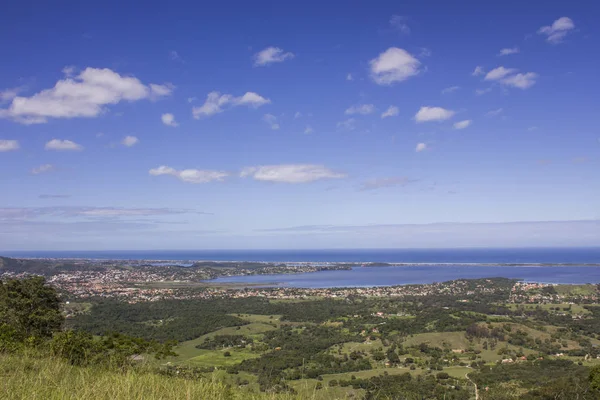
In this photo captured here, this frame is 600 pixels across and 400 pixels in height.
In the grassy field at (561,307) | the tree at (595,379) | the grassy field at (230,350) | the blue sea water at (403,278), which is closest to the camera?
the tree at (595,379)

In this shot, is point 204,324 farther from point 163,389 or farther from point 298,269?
point 298,269

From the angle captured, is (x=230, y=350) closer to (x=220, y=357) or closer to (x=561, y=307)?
(x=220, y=357)

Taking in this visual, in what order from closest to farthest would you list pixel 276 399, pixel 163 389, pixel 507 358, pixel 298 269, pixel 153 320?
pixel 163 389
pixel 276 399
pixel 507 358
pixel 153 320
pixel 298 269

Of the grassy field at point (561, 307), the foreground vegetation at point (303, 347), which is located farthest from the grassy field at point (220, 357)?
the grassy field at point (561, 307)

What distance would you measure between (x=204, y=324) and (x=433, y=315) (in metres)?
20.4

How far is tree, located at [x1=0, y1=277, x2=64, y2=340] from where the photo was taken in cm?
1512

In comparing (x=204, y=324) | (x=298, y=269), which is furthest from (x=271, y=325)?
(x=298, y=269)

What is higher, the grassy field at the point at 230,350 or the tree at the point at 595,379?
the tree at the point at 595,379

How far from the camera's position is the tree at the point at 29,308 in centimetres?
1512

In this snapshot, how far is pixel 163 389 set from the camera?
11.1ft

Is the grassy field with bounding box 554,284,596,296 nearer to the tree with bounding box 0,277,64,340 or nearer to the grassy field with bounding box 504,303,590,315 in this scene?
the grassy field with bounding box 504,303,590,315

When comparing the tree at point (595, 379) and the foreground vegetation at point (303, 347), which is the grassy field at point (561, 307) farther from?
the tree at point (595, 379)

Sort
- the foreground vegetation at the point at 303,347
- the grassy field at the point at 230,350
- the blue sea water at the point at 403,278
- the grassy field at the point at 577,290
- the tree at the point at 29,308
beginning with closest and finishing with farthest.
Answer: the foreground vegetation at the point at 303,347 → the tree at the point at 29,308 → the grassy field at the point at 230,350 → the grassy field at the point at 577,290 → the blue sea water at the point at 403,278

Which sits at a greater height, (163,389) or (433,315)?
(163,389)
